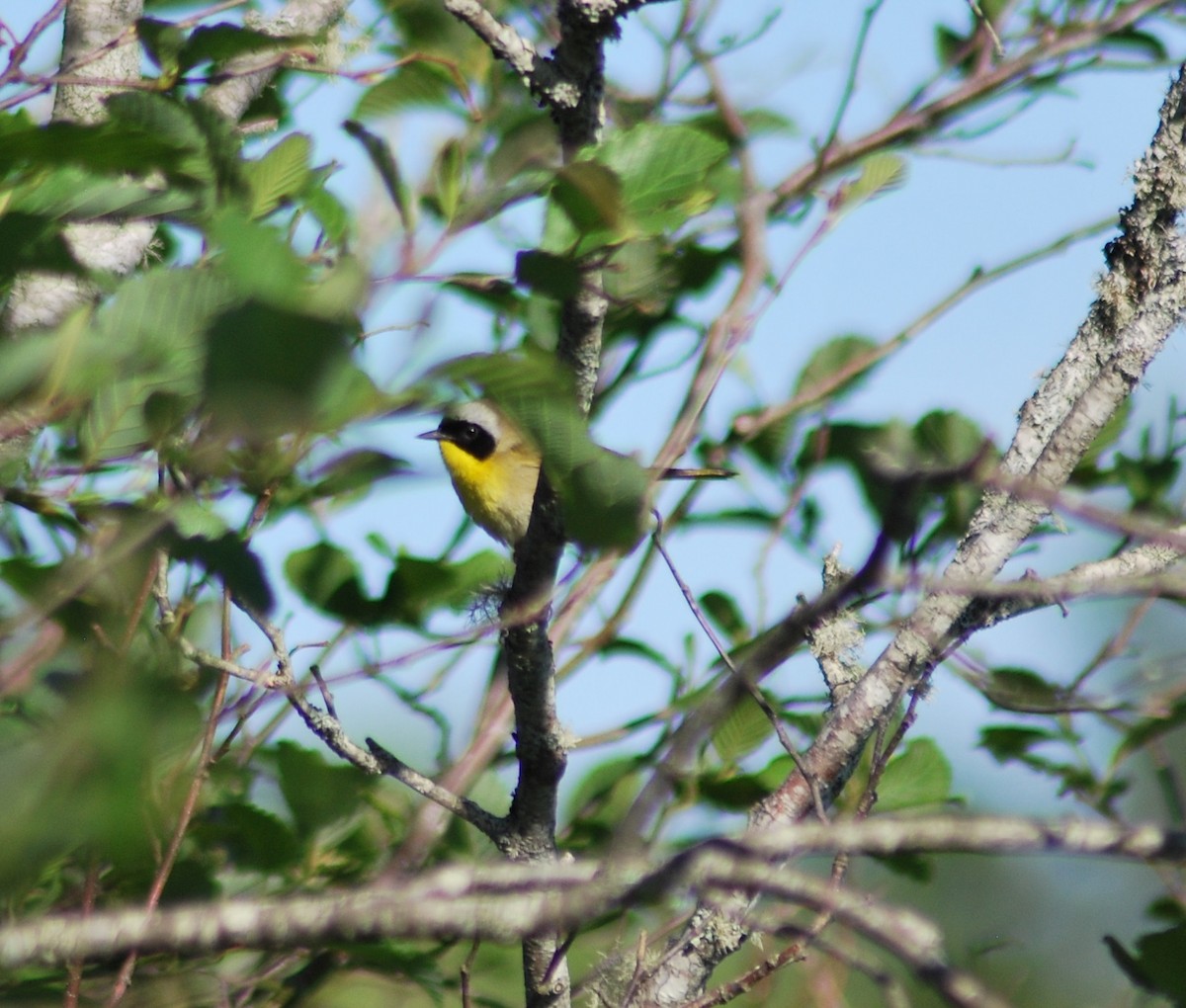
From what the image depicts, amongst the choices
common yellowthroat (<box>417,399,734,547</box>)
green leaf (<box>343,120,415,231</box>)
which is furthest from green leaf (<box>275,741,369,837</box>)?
common yellowthroat (<box>417,399,734,547</box>)

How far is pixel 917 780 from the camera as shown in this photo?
6.47ft

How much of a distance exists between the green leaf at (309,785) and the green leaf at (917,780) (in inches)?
33.4

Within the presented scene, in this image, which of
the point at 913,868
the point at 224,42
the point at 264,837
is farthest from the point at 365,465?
the point at 913,868

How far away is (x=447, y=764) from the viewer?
6.79 feet

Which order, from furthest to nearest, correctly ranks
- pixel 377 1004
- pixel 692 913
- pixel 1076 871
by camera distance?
pixel 1076 871 → pixel 377 1004 → pixel 692 913

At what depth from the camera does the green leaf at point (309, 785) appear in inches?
65.4

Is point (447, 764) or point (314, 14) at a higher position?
point (314, 14)

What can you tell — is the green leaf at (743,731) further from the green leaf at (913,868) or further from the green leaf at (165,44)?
the green leaf at (165,44)

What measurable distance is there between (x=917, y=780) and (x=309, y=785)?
3.15 ft

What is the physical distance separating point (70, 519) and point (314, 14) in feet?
3.34

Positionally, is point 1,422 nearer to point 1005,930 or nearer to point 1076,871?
point 1005,930

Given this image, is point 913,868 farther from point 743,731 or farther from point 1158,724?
point 1158,724

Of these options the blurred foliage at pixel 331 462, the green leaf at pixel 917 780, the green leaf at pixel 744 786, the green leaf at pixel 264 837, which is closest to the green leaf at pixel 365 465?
the blurred foliage at pixel 331 462

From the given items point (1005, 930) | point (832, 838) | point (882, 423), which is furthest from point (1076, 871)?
point (832, 838)
